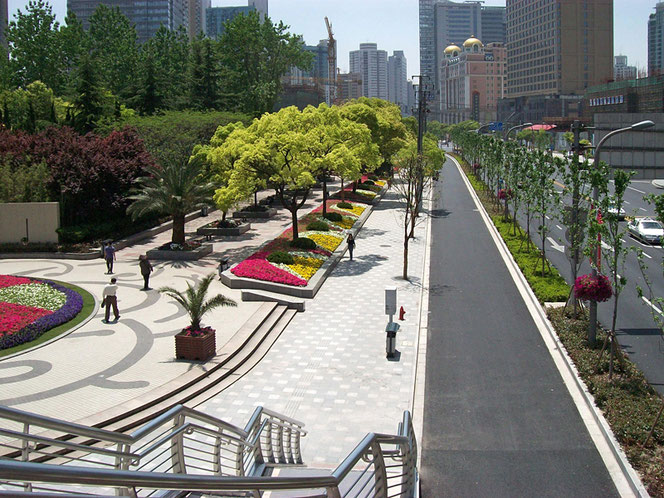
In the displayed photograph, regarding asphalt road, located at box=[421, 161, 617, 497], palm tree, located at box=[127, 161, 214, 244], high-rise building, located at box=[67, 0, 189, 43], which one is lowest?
asphalt road, located at box=[421, 161, 617, 497]

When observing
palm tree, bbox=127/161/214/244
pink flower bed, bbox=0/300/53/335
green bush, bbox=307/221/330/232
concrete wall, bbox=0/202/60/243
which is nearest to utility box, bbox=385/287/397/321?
pink flower bed, bbox=0/300/53/335

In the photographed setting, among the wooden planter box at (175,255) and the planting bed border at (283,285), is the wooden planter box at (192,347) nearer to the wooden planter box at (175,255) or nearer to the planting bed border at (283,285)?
the planting bed border at (283,285)

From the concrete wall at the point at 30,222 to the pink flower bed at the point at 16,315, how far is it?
12458 millimetres

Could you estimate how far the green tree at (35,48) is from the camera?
68188 mm

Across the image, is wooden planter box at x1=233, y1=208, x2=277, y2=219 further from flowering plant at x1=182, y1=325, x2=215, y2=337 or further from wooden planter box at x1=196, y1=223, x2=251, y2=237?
flowering plant at x1=182, y1=325, x2=215, y2=337

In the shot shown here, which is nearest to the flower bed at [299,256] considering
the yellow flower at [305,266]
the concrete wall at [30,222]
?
the yellow flower at [305,266]

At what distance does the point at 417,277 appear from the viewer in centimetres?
3058

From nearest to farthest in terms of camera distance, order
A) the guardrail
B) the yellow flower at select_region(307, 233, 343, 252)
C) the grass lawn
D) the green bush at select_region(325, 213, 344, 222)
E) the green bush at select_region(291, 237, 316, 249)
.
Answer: the guardrail
the grass lawn
the green bush at select_region(291, 237, 316, 249)
the yellow flower at select_region(307, 233, 343, 252)
the green bush at select_region(325, 213, 344, 222)

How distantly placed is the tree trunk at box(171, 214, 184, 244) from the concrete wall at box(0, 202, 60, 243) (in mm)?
5988

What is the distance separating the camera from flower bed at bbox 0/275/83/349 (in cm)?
1958

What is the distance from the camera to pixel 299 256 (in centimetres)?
3114

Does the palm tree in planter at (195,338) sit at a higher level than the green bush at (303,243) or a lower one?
lower

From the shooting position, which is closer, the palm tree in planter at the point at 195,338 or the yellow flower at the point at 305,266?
the palm tree in planter at the point at 195,338

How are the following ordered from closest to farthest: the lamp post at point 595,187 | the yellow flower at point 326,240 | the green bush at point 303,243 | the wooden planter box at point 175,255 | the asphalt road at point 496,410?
1. the asphalt road at point 496,410
2. the lamp post at point 595,187
3. the wooden planter box at point 175,255
4. the green bush at point 303,243
5. the yellow flower at point 326,240
